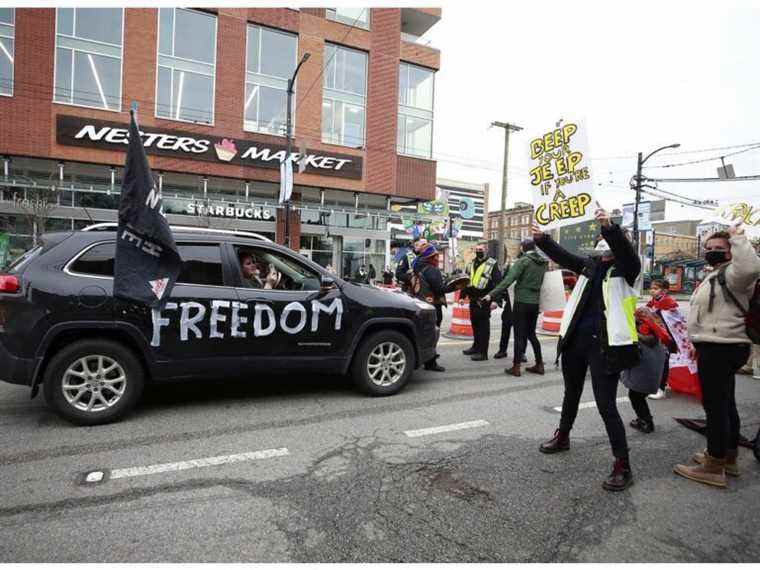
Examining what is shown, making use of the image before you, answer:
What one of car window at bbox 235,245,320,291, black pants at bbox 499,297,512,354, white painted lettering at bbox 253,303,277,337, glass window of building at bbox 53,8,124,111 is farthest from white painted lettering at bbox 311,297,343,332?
glass window of building at bbox 53,8,124,111

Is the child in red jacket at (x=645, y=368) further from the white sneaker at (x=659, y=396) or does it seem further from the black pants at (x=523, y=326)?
the black pants at (x=523, y=326)

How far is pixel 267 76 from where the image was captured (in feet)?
76.8

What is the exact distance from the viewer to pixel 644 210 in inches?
1171

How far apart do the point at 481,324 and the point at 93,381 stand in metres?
5.42

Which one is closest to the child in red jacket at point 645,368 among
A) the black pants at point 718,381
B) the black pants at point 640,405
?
the black pants at point 640,405

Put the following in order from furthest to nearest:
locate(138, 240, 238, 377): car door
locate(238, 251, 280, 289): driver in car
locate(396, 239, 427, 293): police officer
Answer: locate(396, 239, 427, 293): police officer → locate(238, 251, 280, 289): driver in car → locate(138, 240, 238, 377): car door

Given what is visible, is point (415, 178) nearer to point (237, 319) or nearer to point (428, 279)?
point (428, 279)

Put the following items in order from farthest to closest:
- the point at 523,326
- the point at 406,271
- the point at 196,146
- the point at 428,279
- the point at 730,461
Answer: the point at 196,146 → the point at 406,271 → the point at 428,279 → the point at 523,326 → the point at 730,461

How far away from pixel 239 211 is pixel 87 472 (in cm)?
2055

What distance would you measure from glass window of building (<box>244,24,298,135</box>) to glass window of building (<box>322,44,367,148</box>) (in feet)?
6.25

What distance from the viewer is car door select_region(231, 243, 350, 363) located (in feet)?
15.3

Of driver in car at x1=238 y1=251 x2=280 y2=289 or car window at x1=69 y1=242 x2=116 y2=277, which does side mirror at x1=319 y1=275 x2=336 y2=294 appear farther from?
car window at x1=69 y1=242 x2=116 y2=277

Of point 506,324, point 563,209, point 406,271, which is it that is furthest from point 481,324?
point 563,209

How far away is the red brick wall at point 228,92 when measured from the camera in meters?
19.0
